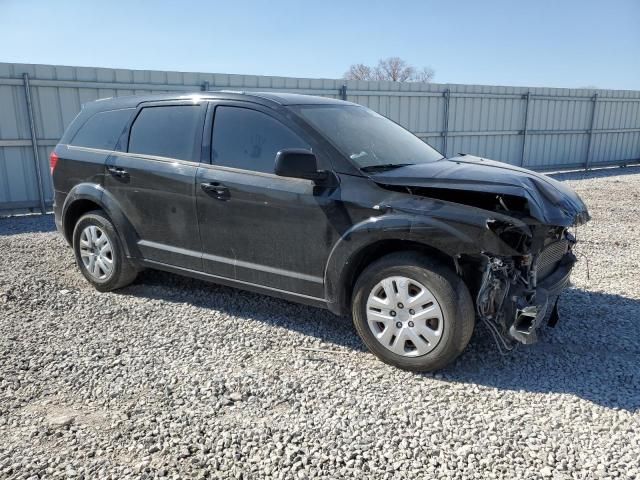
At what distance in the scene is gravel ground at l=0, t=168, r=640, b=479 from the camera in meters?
2.65

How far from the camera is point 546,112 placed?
647 inches

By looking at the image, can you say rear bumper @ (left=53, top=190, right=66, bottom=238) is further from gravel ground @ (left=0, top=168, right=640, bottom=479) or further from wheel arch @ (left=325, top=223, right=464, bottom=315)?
wheel arch @ (left=325, top=223, right=464, bottom=315)

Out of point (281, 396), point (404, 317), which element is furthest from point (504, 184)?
point (281, 396)

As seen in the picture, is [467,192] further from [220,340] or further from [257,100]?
[220,340]

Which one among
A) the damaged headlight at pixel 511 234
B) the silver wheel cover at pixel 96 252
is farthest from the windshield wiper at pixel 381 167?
the silver wheel cover at pixel 96 252

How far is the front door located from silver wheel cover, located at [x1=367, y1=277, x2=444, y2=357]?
1.56 feet

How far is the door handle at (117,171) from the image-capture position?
15.7 feet

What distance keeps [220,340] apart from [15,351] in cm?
150

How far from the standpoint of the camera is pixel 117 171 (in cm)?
485

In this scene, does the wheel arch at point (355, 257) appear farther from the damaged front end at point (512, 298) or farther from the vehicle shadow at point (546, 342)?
the vehicle shadow at point (546, 342)

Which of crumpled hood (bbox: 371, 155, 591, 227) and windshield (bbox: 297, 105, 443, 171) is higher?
windshield (bbox: 297, 105, 443, 171)

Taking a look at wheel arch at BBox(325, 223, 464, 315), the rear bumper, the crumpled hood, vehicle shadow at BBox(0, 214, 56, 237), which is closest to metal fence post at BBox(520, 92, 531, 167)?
vehicle shadow at BBox(0, 214, 56, 237)

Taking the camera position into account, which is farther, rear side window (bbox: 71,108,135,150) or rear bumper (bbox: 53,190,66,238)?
rear bumper (bbox: 53,190,66,238)

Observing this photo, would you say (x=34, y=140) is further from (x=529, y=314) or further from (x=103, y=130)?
(x=529, y=314)
